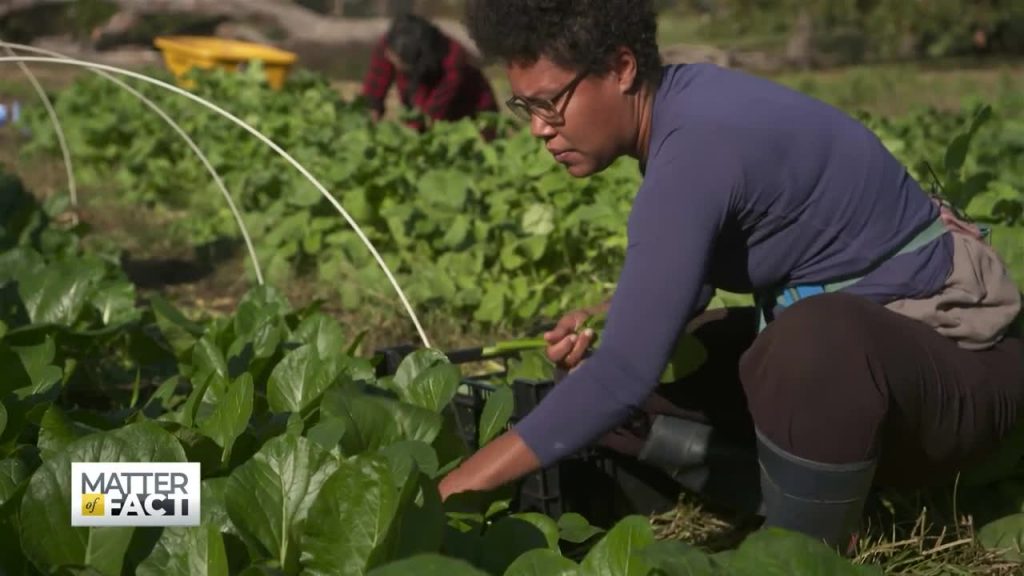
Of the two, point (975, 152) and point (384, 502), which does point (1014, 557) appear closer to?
point (384, 502)

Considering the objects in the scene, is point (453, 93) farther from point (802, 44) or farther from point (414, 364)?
point (802, 44)

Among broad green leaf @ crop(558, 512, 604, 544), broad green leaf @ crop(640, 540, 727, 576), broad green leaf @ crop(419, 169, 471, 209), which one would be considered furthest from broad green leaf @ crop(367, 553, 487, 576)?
broad green leaf @ crop(419, 169, 471, 209)

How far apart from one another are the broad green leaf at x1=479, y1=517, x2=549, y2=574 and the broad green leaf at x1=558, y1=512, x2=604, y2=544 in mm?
109

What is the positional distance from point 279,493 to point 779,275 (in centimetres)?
94

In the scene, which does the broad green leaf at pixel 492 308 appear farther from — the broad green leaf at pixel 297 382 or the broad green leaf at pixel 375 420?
the broad green leaf at pixel 375 420

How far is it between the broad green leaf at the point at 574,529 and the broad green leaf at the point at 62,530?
64 centimetres

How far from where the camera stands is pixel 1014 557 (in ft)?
8.89

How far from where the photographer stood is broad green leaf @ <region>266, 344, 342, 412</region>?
2.61m

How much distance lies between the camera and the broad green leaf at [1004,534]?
9.07 feet

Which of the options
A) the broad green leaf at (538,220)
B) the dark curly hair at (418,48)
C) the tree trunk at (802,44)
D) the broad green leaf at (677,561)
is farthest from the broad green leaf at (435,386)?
the tree trunk at (802,44)

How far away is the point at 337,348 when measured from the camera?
3.04 m

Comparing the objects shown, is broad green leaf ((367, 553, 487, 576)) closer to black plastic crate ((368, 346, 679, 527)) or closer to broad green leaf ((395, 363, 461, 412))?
broad green leaf ((395, 363, 461, 412))

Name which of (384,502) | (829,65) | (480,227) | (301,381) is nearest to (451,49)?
(480,227)

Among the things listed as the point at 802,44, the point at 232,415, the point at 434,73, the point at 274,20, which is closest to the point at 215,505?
the point at 232,415
